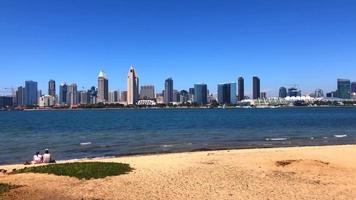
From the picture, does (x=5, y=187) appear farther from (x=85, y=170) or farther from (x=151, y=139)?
(x=151, y=139)

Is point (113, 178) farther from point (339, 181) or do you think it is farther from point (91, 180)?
point (339, 181)

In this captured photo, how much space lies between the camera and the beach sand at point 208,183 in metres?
17.6

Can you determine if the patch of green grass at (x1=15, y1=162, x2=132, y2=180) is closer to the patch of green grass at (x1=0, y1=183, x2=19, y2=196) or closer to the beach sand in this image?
the beach sand

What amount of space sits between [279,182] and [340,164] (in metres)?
8.34

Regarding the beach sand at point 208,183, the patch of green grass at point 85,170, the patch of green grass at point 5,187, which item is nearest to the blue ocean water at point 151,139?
the patch of green grass at point 85,170

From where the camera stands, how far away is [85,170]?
22.2m

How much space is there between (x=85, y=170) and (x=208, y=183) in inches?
237

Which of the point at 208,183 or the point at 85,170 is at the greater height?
the point at 85,170

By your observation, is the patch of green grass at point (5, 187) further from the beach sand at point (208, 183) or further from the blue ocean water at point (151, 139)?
the blue ocean water at point (151, 139)

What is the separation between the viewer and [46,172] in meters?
22.1

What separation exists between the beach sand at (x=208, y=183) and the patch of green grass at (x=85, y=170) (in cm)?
62

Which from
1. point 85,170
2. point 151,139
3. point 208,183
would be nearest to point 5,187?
point 85,170

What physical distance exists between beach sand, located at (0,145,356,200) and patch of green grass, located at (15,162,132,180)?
62cm

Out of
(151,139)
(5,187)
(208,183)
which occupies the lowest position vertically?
(151,139)
